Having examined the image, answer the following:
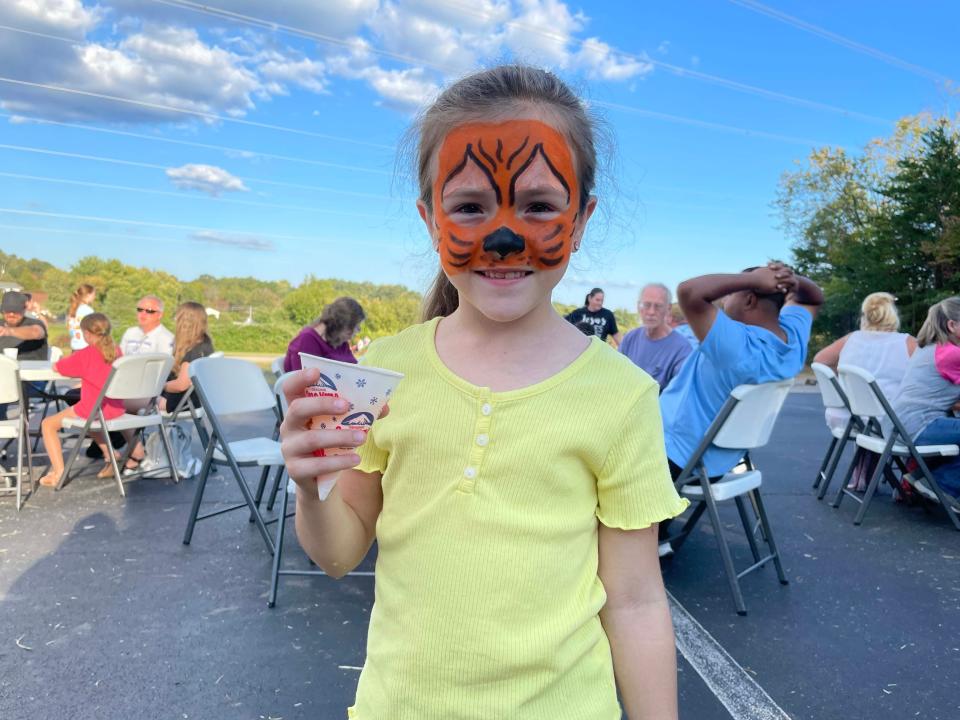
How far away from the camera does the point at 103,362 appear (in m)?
5.84

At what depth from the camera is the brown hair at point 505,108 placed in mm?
1249

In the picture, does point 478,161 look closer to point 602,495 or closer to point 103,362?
point 602,495

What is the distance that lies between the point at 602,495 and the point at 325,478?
0.46 m

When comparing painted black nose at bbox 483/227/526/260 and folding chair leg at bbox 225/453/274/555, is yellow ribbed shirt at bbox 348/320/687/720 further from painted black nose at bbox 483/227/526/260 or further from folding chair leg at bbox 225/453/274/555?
folding chair leg at bbox 225/453/274/555

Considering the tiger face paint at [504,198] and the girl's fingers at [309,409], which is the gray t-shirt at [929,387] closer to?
the tiger face paint at [504,198]

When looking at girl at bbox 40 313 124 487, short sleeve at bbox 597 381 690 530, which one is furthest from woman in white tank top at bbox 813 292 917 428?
girl at bbox 40 313 124 487

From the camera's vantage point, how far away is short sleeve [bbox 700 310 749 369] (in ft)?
11.9

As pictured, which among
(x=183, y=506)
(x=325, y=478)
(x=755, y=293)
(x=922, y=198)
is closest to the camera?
(x=325, y=478)

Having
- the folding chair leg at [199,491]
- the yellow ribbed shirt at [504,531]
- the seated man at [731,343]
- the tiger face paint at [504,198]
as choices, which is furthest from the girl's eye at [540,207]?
the folding chair leg at [199,491]

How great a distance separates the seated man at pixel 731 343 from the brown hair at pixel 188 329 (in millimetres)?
4701

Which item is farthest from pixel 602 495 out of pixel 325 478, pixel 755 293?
pixel 755 293

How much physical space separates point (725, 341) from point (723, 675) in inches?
65.2

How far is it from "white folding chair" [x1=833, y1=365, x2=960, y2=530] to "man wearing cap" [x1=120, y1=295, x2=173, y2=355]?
6.31m

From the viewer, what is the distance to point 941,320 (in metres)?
5.39
